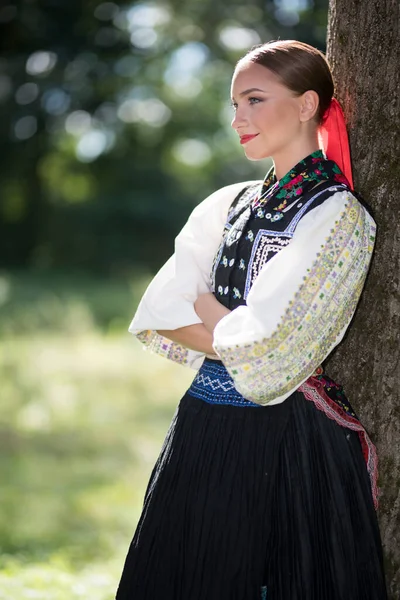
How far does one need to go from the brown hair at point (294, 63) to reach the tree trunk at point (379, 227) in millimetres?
184

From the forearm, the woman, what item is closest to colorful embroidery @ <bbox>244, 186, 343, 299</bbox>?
the woman

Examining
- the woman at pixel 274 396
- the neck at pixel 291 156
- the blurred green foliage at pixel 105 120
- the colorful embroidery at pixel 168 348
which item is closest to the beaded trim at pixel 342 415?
the woman at pixel 274 396

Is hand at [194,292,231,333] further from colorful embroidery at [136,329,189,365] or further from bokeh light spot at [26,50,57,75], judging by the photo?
bokeh light spot at [26,50,57,75]

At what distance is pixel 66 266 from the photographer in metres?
21.9

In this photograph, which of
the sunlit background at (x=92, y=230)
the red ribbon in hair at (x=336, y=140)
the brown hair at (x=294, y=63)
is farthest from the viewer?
the sunlit background at (x=92, y=230)

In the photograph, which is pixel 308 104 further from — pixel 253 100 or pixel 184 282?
pixel 184 282

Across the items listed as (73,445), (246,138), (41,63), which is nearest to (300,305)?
(246,138)

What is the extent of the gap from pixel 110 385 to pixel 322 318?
18.9 ft

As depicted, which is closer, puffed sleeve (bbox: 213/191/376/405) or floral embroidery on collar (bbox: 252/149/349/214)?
puffed sleeve (bbox: 213/191/376/405)

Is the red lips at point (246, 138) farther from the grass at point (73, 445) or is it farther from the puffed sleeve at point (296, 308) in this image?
the grass at point (73, 445)

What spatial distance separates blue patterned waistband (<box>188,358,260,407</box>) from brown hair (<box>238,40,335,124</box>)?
24.5 inches

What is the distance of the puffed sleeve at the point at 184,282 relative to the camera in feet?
6.54

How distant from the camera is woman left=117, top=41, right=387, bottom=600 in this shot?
1764 mm

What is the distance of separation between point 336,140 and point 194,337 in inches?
21.5
